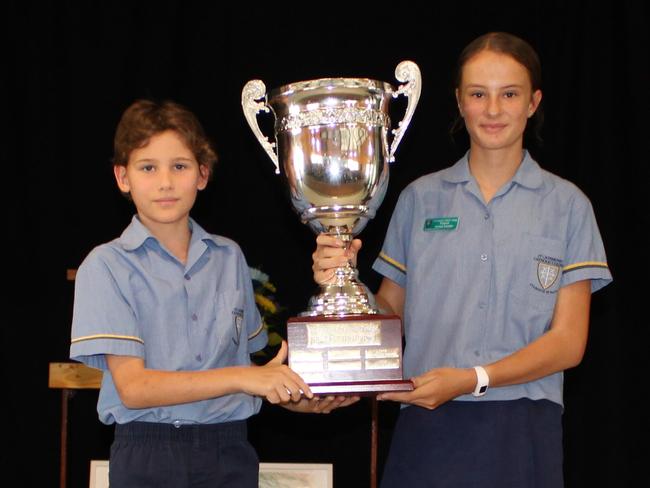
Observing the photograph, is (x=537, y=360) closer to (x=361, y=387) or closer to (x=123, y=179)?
(x=361, y=387)

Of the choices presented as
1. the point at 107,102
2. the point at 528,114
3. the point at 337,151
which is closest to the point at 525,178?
the point at 528,114

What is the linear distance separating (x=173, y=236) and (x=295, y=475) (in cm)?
145

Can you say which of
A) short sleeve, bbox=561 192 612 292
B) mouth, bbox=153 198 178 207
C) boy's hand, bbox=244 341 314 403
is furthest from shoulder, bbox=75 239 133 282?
short sleeve, bbox=561 192 612 292

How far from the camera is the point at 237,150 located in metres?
3.65

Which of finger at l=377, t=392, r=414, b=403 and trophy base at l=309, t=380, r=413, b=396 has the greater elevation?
trophy base at l=309, t=380, r=413, b=396

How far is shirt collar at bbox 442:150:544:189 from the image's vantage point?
2.32 m

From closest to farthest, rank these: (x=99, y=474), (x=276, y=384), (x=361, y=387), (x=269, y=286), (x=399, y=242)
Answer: (x=276, y=384) < (x=361, y=387) < (x=399, y=242) < (x=99, y=474) < (x=269, y=286)

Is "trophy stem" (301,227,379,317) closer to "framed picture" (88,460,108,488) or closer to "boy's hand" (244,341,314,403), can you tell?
"boy's hand" (244,341,314,403)

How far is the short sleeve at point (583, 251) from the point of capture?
2256mm

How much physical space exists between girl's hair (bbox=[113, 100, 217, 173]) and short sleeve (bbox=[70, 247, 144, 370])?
0.83 ft

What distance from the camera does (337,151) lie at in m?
2.23

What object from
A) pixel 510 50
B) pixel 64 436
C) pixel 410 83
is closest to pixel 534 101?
pixel 510 50

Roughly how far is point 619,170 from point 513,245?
Result: 1.41 meters

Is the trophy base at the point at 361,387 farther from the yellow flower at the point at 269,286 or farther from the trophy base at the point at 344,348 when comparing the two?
the yellow flower at the point at 269,286
